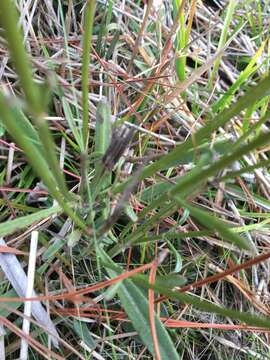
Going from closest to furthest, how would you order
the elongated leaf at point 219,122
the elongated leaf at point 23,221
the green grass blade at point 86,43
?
the elongated leaf at point 219,122, the green grass blade at point 86,43, the elongated leaf at point 23,221

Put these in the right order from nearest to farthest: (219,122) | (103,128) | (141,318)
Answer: (219,122) < (141,318) < (103,128)

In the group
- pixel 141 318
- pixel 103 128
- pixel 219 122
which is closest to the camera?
pixel 219 122

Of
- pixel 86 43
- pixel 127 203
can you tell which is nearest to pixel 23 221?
pixel 127 203

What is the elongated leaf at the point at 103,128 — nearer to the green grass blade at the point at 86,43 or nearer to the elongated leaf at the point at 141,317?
the green grass blade at the point at 86,43

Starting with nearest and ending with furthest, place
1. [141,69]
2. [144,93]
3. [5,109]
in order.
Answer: [5,109] < [144,93] < [141,69]

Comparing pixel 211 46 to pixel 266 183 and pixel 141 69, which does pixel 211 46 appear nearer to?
pixel 141 69

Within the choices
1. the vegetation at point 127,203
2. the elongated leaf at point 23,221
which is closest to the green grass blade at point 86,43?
the vegetation at point 127,203

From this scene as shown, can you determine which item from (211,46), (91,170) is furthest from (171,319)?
(211,46)

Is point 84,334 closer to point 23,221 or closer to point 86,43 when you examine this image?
point 23,221
